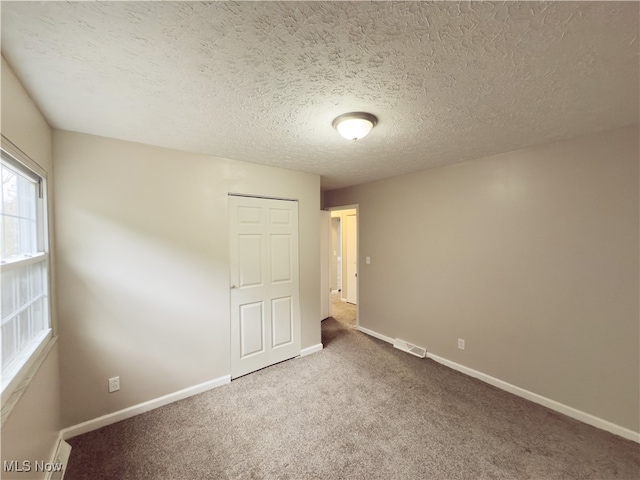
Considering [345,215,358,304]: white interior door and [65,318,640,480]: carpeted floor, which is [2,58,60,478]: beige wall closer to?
[65,318,640,480]: carpeted floor

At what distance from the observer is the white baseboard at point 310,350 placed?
319 cm

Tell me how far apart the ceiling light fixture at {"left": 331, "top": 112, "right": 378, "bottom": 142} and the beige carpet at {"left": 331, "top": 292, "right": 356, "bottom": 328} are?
3.36 m

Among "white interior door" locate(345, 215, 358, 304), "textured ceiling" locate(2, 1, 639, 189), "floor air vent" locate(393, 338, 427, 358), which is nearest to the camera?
"textured ceiling" locate(2, 1, 639, 189)

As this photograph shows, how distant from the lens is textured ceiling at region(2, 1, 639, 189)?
3.00 ft

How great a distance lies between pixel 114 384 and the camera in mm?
2072

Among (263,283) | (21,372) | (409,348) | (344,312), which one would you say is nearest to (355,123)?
(263,283)

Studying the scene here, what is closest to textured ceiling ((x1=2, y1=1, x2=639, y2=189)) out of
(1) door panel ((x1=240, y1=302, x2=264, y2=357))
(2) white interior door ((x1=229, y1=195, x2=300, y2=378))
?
(2) white interior door ((x1=229, y1=195, x2=300, y2=378))

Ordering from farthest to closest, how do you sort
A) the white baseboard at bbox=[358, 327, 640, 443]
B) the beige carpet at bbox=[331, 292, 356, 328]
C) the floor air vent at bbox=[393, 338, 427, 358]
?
the beige carpet at bbox=[331, 292, 356, 328]
the floor air vent at bbox=[393, 338, 427, 358]
the white baseboard at bbox=[358, 327, 640, 443]

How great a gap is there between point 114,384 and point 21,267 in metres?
1.26

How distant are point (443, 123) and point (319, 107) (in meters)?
0.93

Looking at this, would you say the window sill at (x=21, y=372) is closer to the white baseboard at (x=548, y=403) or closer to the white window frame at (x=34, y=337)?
the white window frame at (x=34, y=337)

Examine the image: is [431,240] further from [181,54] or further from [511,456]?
[181,54]

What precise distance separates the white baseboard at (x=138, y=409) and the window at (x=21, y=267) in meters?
0.85

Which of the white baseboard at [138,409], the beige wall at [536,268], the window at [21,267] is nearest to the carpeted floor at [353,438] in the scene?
the white baseboard at [138,409]
